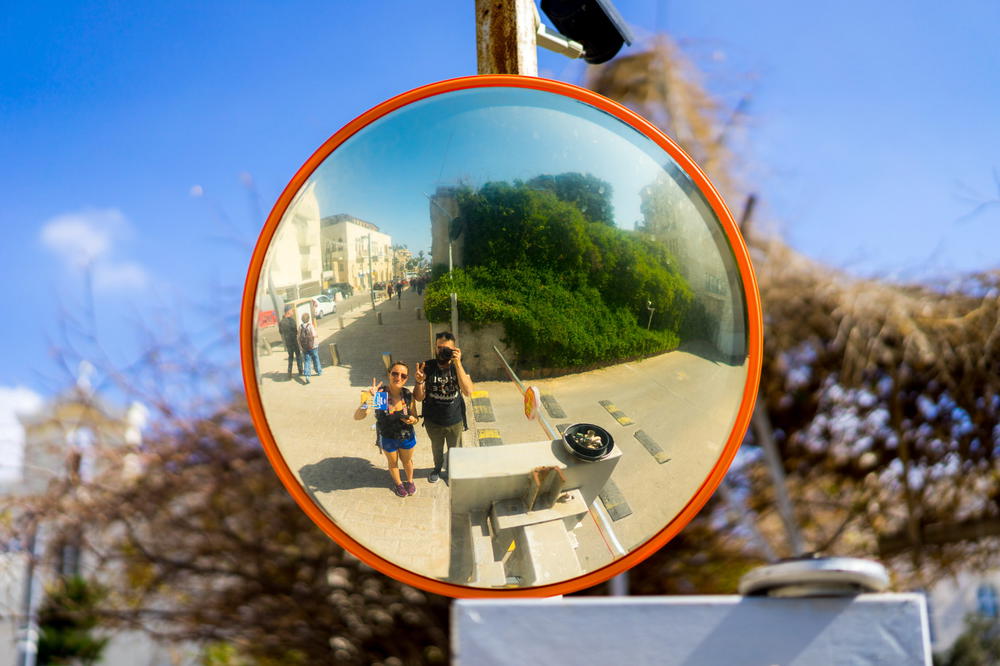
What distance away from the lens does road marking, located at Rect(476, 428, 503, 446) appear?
79 cm

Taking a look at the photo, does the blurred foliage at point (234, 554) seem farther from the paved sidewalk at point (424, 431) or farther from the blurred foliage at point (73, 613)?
the paved sidewalk at point (424, 431)

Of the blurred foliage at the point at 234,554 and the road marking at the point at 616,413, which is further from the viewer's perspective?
the blurred foliage at the point at 234,554

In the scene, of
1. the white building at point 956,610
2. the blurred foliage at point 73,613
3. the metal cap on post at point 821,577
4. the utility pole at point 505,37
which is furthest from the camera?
the white building at point 956,610

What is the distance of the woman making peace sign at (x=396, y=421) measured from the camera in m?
0.78

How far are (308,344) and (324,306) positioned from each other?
0.05m

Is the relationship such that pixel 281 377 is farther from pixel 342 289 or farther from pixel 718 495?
pixel 718 495

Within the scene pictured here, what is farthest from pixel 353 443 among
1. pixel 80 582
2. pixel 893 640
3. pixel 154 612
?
pixel 80 582

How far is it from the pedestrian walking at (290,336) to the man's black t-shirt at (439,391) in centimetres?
17

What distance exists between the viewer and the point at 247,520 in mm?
4074

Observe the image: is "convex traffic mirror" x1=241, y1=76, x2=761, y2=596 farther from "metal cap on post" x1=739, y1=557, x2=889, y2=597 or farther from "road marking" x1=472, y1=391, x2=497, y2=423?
"metal cap on post" x1=739, y1=557, x2=889, y2=597

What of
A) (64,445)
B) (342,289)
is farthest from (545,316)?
(64,445)

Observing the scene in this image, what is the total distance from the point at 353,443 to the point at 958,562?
14.2 feet

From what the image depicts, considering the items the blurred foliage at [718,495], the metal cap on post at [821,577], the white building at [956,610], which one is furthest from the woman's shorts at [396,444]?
the white building at [956,610]

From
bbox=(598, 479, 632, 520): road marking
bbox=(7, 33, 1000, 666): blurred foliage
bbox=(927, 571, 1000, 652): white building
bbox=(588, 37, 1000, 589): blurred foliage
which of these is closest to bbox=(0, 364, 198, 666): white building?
bbox=(7, 33, 1000, 666): blurred foliage
